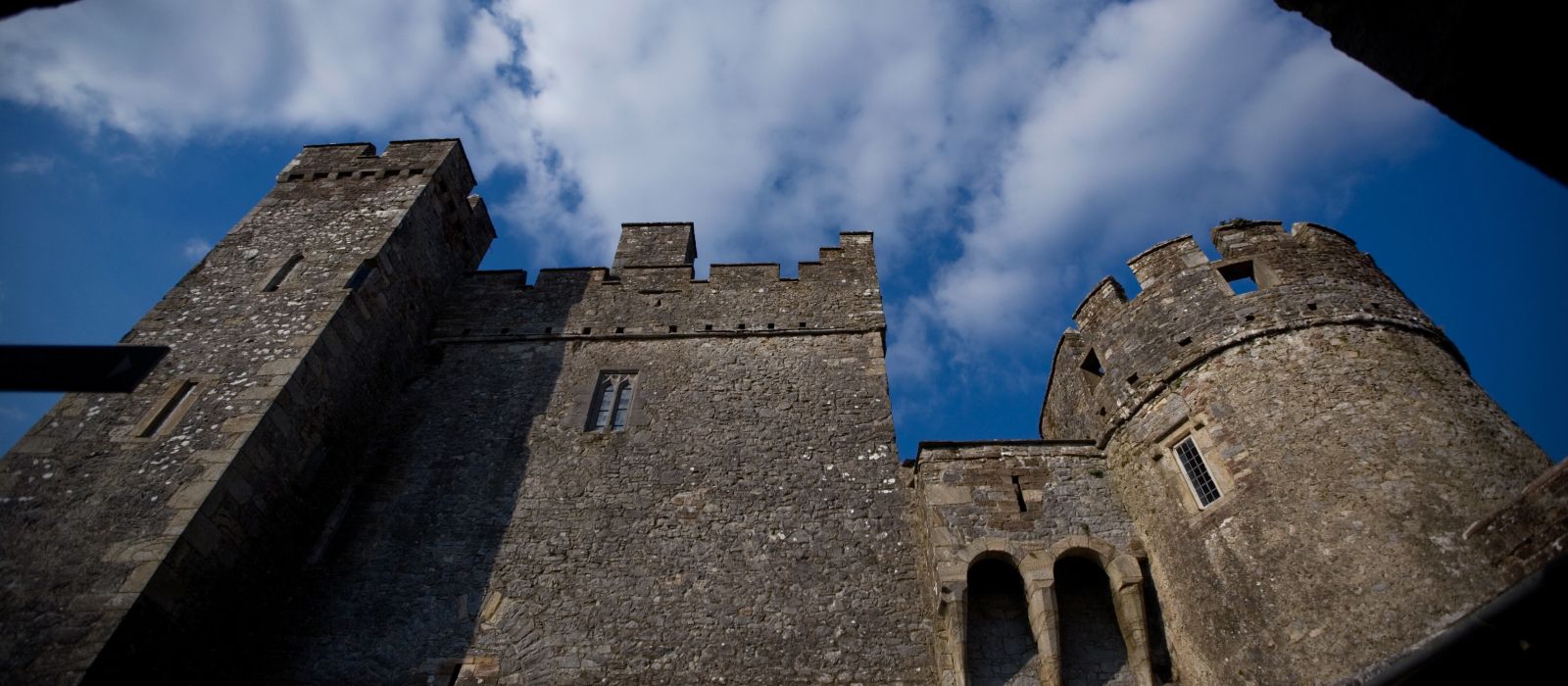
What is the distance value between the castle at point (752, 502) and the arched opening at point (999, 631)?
43 millimetres

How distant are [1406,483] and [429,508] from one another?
456 inches

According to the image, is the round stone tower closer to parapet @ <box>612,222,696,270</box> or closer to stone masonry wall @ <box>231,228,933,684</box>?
stone masonry wall @ <box>231,228,933,684</box>

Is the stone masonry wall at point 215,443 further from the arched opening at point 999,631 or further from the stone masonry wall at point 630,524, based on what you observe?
the arched opening at point 999,631

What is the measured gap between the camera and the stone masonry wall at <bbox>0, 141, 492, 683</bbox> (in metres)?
→ 7.85

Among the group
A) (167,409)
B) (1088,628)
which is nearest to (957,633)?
(1088,628)

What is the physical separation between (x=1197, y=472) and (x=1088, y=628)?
2200 millimetres

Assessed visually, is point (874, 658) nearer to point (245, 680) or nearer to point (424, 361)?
point (245, 680)

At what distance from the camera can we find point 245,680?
29.7ft

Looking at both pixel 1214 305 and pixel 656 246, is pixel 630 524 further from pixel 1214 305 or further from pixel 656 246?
pixel 1214 305

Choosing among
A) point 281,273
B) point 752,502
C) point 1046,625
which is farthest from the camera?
point 281,273

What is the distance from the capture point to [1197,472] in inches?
353

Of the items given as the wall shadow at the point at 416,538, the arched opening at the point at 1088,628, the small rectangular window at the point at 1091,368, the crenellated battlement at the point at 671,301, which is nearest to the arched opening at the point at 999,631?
the arched opening at the point at 1088,628

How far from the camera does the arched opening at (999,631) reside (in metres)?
8.62

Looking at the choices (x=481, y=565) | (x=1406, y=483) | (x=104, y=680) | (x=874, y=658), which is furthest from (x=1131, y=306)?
(x=104, y=680)
